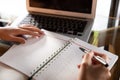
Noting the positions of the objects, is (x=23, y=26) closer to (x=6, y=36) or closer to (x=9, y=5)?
(x=6, y=36)

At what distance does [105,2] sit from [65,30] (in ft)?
1.12

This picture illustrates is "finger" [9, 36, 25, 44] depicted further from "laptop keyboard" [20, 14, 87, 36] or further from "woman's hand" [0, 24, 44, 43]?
"laptop keyboard" [20, 14, 87, 36]

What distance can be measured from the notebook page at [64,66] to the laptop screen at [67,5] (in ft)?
0.80

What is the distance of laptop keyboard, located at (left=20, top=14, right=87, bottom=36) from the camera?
3.39ft

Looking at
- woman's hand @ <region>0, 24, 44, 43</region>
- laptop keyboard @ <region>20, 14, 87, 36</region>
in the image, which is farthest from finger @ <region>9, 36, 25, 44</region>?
laptop keyboard @ <region>20, 14, 87, 36</region>

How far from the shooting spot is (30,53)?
90cm

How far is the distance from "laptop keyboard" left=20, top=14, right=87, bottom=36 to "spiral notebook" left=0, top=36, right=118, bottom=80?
0.08 meters

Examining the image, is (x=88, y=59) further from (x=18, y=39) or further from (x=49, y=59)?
(x=18, y=39)

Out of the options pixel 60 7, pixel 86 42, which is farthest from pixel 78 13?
pixel 86 42

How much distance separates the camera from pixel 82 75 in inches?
30.0

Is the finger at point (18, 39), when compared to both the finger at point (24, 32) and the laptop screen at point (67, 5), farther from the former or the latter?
the laptop screen at point (67, 5)

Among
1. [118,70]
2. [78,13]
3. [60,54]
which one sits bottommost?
[118,70]

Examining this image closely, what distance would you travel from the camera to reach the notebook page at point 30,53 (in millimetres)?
834

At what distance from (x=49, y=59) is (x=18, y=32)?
201mm
